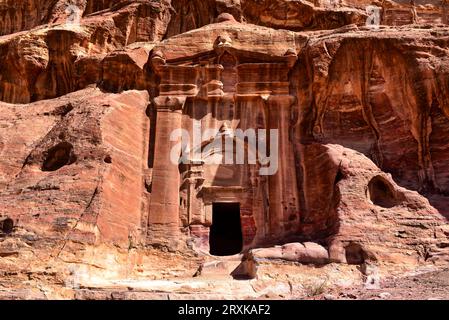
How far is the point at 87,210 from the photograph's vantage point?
14078 millimetres

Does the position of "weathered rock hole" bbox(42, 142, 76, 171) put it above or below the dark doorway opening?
above

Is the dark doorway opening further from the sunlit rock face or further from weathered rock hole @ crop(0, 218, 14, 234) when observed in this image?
weathered rock hole @ crop(0, 218, 14, 234)

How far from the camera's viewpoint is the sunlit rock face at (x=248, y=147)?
1474 centimetres

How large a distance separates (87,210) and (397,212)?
8.63 meters

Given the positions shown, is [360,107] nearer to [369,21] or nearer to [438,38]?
[438,38]

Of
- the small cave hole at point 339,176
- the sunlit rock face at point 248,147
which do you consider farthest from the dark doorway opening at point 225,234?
the small cave hole at point 339,176

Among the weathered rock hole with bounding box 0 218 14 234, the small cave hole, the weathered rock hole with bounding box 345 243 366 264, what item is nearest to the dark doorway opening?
the small cave hole

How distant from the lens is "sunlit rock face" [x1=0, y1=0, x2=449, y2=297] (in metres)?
14.7

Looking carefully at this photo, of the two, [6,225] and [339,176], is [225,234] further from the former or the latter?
[6,225]

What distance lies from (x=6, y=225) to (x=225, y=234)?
888cm

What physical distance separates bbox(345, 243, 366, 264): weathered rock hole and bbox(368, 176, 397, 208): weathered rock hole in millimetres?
2067

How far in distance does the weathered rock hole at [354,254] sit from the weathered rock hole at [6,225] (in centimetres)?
887

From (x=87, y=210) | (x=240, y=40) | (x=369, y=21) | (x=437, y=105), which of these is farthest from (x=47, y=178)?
(x=369, y=21)

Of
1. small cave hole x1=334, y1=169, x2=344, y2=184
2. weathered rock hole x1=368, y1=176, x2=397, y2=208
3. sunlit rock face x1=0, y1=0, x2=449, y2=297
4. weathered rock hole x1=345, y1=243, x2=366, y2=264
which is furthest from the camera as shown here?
small cave hole x1=334, y1=169, x2=344, y2=184
